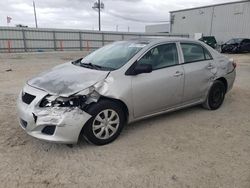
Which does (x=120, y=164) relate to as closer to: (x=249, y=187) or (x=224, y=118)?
(x=249, y=187)

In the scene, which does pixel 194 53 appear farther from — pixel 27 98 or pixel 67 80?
pixel 27 98

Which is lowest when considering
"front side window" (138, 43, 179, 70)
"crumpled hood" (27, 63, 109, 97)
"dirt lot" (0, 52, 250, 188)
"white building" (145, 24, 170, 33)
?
"dirt lot" (0, 52, 250, 188)

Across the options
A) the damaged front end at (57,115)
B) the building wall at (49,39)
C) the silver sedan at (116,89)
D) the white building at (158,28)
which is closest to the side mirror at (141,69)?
the silver sedan at (116,89)

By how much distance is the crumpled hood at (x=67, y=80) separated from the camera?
3.44 meters

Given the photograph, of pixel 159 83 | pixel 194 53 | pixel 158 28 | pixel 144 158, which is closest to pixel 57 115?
pixel 144 158

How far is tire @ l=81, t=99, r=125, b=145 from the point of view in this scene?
3508 mm

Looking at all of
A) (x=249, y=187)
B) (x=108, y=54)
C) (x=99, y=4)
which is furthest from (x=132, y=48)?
(x=99, y=4)

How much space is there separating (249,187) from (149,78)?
203 cm

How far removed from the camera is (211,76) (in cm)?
509

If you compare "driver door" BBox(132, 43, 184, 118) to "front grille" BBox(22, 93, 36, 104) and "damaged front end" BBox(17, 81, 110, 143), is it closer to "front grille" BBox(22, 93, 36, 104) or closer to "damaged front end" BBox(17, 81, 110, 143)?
"damaged front end" BBox(17, 81, 110, 143)

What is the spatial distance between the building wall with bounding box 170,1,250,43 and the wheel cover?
31.2m

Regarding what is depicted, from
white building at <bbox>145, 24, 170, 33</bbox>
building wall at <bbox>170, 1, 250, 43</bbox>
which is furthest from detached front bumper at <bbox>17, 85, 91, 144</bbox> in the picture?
white building at <bbox>145, 24, 170, 33</bbox>

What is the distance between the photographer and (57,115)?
129 inches

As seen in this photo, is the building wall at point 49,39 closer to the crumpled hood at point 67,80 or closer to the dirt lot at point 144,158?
the dirt lot at point 144,158
